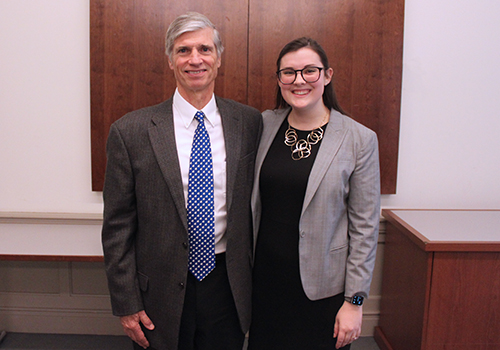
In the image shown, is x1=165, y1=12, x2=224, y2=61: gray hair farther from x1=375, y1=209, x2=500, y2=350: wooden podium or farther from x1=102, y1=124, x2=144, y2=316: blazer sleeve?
x1=375, y1=209, x2=500, y2=350: wooden podium

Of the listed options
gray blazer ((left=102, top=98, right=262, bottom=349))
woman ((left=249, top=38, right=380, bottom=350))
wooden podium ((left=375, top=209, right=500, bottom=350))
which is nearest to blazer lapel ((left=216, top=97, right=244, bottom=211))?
gray blazer ((left=102, top=98, right=262, bottom=349))

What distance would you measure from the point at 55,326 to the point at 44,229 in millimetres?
776

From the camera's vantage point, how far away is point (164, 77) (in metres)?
2.18

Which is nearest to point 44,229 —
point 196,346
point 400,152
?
point 196,346

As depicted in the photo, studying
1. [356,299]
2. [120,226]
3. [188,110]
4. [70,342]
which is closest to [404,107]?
[356,299]

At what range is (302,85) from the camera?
1.38 m

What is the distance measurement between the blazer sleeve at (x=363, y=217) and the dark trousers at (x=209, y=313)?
1.50 feet

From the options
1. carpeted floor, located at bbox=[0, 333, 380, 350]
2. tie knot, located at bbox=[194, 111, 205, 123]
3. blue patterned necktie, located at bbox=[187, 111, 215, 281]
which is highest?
tie knot, located at bbox=[194, 111, 205, 123]

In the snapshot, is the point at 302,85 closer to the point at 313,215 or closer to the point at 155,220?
the point at 313,215

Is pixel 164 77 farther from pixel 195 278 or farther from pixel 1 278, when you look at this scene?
pixel 1 278

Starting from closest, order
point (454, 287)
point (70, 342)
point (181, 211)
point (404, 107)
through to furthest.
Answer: point (181, 211) → point (454, 287) → point (404, 107) → point (70, 342)

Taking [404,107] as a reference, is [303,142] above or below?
below

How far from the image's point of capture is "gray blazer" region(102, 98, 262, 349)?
52.0 inches

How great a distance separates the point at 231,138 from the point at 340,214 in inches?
19.7
